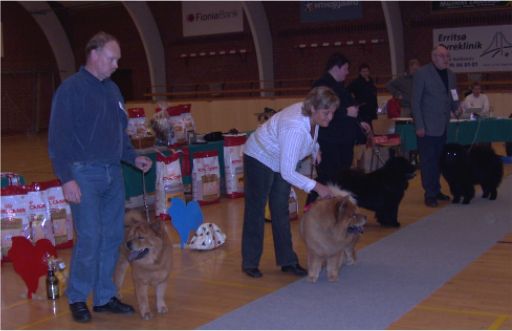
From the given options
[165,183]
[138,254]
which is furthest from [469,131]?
[138,254]

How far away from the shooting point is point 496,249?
4.91m

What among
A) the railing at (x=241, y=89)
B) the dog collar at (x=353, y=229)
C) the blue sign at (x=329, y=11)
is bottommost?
the dog collar at (x=353, y=229)

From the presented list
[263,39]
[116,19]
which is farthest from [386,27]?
[116,19]

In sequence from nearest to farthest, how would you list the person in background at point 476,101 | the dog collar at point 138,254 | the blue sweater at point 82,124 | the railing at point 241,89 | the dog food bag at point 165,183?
the blue sweater at point 82,124, the dog collar at point 138,254, the dog food bag at point 165,183, the person in background at point 476,101, the railing at point 241,89

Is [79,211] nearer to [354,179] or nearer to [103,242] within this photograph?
[103,242]

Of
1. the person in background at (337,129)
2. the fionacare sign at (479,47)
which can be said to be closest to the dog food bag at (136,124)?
the person in background at (337,129)

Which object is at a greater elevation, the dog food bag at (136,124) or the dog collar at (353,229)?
the dog food bag at (136,124)

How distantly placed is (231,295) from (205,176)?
10.9 ft

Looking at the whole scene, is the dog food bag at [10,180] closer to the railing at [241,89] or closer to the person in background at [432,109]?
the person in background at [432,109]

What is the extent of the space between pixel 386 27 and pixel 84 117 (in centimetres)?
1314

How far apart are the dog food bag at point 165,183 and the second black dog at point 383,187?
6.29 ft

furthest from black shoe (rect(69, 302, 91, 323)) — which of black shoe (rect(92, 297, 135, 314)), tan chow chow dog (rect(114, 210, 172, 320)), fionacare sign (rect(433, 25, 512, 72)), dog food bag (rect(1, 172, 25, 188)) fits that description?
fionacare sign (rect(433, 25, 512, 72))

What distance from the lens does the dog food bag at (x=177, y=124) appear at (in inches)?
304

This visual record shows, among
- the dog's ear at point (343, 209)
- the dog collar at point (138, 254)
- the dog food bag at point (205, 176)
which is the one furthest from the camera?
the dog food bag at point (205, 176)
